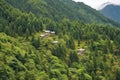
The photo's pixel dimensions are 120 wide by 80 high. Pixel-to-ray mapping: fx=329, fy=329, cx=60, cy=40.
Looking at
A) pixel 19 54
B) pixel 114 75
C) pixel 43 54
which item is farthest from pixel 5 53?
pixel 114 75

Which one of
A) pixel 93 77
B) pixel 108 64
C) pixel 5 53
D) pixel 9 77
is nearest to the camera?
pixel 9 77

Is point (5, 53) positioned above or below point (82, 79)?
above

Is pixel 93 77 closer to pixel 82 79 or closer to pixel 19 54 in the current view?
pixel 82 79

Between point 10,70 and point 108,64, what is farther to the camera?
point 108,64

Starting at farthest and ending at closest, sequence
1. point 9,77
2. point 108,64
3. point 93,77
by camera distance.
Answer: point 108,64 < point 93,77 < point 9,77

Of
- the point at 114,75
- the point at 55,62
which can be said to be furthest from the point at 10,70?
the point at 114,75

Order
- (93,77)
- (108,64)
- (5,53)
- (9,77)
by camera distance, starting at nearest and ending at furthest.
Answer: (9,77)
(5,53)
(93,77)
(108,64)

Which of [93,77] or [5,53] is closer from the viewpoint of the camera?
[5,53]

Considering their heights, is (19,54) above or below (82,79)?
above

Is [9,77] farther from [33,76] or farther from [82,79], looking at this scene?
[82,79]
